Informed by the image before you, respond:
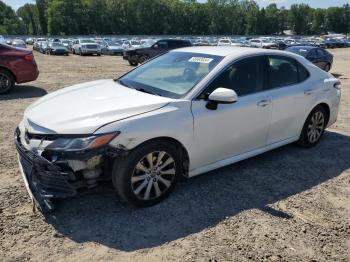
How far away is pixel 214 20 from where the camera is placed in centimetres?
13550

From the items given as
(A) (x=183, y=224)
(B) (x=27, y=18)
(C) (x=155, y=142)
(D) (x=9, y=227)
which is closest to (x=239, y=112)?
(C) (x=155, y=142)

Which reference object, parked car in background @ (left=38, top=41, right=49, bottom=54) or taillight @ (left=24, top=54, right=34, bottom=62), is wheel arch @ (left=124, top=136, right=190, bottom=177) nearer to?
taillight @ (left=24, top=54, right=34, bottom=62)

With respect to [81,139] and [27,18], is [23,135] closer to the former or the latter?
[81,139]

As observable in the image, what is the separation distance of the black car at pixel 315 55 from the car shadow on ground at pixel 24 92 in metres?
11.1

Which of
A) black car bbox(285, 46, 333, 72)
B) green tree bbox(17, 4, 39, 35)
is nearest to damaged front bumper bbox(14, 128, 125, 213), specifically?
black car bbox(285, 46, 333, 72)

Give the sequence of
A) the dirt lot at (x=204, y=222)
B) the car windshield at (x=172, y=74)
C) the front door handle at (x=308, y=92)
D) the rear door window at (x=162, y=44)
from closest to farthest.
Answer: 1. the dirt lot at (x=204, y=222)
2. the car windshield at (x=172, y=74)
3. the front door handle at (x=308, y=92)
4. the rear door window at (x=162, y=44)

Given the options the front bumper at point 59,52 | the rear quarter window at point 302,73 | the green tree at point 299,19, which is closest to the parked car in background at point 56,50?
the front bumper at point 59,52

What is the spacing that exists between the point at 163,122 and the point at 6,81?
7.49 m

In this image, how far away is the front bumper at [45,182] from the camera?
135 inches

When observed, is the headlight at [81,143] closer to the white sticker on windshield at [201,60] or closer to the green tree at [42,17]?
the white sticker on windshield at [201,60]

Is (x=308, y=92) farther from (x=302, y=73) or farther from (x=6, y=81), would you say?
(x=6, y=81)

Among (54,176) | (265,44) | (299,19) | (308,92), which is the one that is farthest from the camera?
(299,19)

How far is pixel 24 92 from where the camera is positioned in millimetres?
10484

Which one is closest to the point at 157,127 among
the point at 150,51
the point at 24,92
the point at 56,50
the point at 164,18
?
the point at 24,92
